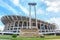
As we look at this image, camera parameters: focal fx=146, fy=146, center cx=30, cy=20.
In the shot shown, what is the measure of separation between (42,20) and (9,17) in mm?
20225

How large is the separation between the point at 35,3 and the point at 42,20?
1162 inches

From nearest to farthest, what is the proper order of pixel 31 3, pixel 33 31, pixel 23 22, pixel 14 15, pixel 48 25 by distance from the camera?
pixel 33 31 < pixel 31 3 < pixel 14 15 < pixel 23 22 < pixel 48 25

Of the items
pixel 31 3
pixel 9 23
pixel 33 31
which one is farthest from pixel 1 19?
pixel 33 31

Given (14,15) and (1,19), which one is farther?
(1,19)

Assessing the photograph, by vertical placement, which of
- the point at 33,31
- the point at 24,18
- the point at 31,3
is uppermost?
the point at 31,3

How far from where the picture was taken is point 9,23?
89.2m

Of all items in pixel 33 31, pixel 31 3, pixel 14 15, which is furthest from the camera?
pixel 14 15

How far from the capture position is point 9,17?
81625mm

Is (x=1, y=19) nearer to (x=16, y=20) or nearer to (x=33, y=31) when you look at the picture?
(x=16, y=20)

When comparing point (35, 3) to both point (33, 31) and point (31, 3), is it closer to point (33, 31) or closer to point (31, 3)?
point (31, 3)

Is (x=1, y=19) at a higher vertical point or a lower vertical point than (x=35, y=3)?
lower

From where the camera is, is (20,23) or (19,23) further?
(20,23)

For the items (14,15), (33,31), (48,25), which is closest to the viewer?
(33,31)

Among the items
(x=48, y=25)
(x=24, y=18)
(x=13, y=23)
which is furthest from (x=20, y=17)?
(x=48, y=25)
